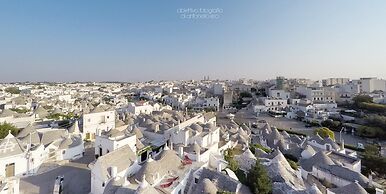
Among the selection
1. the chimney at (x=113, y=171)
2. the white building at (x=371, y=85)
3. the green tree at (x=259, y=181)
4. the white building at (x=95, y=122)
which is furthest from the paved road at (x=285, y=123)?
the white building at (x=371, y=85)

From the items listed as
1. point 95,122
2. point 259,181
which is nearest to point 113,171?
point 259,181

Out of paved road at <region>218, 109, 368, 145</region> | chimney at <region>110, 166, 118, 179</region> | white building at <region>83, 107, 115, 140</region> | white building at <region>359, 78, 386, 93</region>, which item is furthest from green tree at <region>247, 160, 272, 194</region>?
white building at <region>359, 78, 386, 93</region>

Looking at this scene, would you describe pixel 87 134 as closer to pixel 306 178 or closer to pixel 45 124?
pixel 45 124

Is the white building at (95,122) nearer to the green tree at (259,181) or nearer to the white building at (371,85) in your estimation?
the green tree at (259,181)

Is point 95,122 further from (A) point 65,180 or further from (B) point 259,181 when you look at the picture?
(B) point 259,181

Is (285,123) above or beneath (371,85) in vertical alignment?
beneath

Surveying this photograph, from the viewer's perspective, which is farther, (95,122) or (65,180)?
(95,122)

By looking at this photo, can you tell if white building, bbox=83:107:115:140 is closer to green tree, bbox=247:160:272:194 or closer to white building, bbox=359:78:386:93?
green tree, bbox=247:160:272:194

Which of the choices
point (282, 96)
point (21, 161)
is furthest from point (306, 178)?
point (282, 96)
